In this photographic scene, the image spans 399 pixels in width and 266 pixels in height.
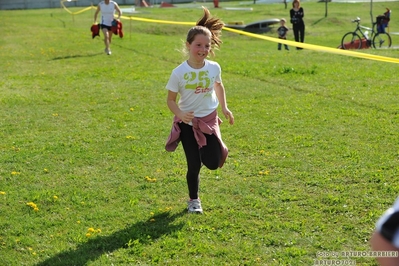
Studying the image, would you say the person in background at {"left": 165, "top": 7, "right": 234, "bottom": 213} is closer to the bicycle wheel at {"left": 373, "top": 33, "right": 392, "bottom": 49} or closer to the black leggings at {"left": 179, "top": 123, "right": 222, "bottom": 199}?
the black leggings at {"left": 179, "top": 123, "right": 222, "bottom": 199}

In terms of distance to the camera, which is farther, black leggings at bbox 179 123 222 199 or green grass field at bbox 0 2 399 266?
black leggings at bbox 179 123 222 199

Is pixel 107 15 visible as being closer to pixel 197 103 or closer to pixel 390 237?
pixel 197 103

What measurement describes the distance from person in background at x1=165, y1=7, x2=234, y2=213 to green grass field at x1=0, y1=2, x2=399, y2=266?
58cm

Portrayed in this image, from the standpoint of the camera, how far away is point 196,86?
5289 millimetres

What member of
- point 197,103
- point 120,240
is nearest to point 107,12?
point 197,103

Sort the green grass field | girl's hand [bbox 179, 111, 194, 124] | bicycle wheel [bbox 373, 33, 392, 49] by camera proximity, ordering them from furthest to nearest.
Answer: bicycle wheel [bbox 373, 33, 392, 49]
girl's hand [bbox 179, 111, 194, 124]
the green grass field

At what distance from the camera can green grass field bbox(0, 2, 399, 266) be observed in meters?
4.88

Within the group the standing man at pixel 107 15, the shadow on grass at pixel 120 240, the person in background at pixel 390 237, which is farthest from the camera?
the standing man at pixel 107 15

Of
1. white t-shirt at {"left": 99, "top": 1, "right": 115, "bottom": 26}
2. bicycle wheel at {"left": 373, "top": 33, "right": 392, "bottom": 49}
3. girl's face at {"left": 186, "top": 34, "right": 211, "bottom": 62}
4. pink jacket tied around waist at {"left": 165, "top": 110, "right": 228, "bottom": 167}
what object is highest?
girl's face at {"left": 186, "top": 34, "right": 211, "bottom": 62}

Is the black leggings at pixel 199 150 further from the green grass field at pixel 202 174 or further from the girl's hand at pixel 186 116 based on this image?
the green grass field at pixel 202 174

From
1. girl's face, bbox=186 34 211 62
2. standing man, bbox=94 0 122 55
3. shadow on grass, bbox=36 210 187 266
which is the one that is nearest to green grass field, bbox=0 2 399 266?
shadow on grass, bbox=36 210 187 266

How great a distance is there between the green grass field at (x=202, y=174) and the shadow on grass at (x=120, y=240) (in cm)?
2

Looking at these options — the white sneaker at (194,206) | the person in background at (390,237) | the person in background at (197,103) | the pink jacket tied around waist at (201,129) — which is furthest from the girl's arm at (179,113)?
the person in background at (390,237)

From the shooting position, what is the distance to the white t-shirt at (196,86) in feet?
17.2
